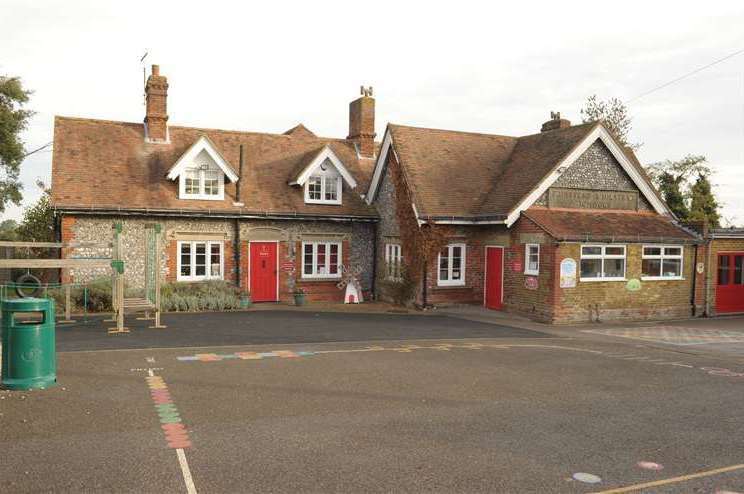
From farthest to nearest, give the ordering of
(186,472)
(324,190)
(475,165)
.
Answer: (324,190)
(475,165)
(186,472)

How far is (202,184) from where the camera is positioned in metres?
23.1

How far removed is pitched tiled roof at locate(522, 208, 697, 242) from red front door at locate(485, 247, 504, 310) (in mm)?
2116

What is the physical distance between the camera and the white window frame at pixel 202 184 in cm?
2264

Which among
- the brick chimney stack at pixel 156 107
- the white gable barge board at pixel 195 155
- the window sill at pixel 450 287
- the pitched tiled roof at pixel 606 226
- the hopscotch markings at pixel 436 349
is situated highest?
the brick chimney stack at pixel 156 107

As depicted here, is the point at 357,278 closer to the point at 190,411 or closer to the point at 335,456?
the point at 190,411

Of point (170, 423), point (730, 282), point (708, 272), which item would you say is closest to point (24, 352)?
point (170, 423)

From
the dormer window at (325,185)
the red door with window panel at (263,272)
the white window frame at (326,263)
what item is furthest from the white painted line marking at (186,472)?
the dormer window at (325,185)

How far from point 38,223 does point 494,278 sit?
21.9m

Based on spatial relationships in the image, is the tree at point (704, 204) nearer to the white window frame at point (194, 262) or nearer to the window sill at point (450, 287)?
the window sill at point (450, 287)

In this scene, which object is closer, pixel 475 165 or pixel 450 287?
pixel 450 287

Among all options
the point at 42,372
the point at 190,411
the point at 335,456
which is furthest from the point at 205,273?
the point at 335,456

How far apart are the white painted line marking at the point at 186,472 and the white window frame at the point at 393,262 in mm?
16717

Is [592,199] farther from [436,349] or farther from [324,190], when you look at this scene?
[436,349]

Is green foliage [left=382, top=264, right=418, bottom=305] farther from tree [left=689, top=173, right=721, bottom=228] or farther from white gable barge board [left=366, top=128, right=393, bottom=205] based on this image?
tree [left=689, top=173, right=721, bottom=228]
